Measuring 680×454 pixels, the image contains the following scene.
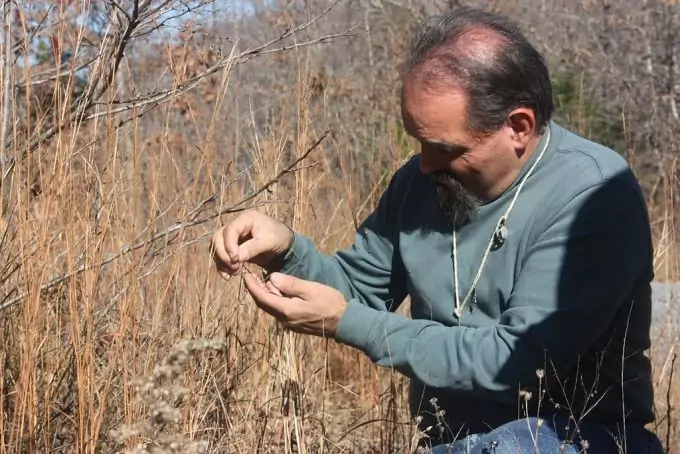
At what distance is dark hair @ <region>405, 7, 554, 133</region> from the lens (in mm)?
1805

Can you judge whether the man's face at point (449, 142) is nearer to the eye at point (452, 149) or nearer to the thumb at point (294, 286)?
the eye at point (452, 149)

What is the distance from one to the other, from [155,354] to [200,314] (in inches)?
8.2

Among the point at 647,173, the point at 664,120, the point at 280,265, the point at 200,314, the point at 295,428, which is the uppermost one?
the point at 280,265

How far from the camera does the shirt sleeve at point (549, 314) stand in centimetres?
173

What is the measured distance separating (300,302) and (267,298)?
6 centimetres

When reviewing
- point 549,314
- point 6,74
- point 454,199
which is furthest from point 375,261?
point 6,74

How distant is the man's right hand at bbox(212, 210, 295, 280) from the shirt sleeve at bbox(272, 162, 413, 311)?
189mm

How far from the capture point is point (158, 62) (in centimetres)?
337

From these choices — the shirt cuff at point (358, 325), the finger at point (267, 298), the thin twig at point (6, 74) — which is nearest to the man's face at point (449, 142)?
the shirt cuff at point (358, 325)

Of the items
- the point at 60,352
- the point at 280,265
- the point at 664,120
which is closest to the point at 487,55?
the point at 280,265

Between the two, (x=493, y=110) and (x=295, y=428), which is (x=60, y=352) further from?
(x=493, y=110)

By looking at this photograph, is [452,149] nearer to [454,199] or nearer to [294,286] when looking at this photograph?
[454,199]

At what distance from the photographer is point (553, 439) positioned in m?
1.83

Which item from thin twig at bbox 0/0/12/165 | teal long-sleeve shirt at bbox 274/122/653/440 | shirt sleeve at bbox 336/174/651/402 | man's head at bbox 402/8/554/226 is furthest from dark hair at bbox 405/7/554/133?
thin twig at bbox 0/0/12/165
